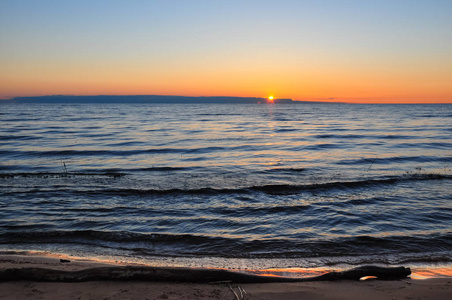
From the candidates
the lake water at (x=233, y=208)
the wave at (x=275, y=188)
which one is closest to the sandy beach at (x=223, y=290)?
the lake water at (x=233, y=208)

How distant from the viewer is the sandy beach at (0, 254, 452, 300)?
4562 mm

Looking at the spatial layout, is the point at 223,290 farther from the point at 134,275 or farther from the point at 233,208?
the point at 233,208

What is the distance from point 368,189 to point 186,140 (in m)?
19.1

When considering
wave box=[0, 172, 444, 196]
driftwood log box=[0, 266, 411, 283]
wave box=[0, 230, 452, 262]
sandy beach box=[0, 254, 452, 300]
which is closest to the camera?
Answer: sandy beach box=[0, 254, 452, 300]

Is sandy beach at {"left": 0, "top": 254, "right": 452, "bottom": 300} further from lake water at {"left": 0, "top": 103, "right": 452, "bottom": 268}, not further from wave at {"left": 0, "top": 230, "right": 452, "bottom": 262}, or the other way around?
wave at {"left": 0, "top": 230, "right": 452, "bottom": 262}

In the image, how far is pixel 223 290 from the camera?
4727 mm

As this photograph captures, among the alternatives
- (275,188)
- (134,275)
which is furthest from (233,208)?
(134,275)

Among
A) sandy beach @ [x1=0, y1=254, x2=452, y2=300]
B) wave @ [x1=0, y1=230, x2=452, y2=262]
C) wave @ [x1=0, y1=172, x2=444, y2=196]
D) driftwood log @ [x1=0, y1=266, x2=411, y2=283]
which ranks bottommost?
wave @ [x1=0, y1=230, x2=452, y2=262]

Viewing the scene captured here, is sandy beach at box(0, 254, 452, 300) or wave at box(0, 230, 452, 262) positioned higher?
sandy beach at box(0, 254, 452, 300)

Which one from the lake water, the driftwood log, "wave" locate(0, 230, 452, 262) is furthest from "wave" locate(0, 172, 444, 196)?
the driftwood log

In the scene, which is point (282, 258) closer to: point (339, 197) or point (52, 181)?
point (339, 197)

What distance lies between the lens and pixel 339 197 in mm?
11883

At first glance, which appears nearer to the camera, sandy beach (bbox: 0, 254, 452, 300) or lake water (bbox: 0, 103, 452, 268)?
sandy beach (bbox: 0, 254, 452, 300)

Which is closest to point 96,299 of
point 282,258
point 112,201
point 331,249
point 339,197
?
point 282,258
